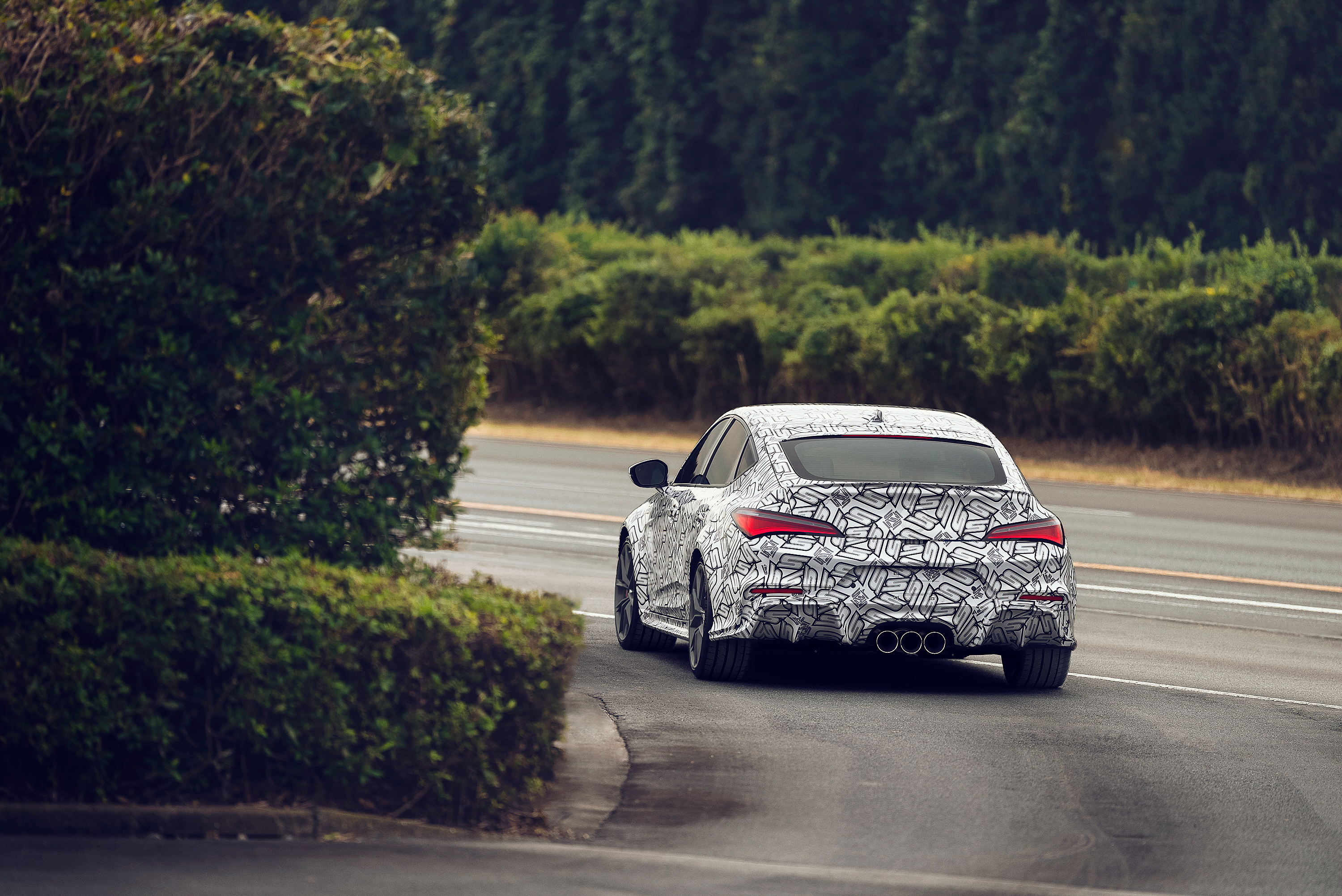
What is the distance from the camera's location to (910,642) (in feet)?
31.2

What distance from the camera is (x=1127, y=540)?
65.0 feet

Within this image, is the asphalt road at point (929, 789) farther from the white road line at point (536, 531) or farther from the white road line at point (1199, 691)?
the white road line at point (536, 531)

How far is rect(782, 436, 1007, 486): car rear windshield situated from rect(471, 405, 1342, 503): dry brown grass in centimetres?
1470

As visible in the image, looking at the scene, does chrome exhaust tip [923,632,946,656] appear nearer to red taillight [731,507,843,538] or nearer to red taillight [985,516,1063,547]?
red taillight [985,516,1063,547]

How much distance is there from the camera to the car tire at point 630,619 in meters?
11.4

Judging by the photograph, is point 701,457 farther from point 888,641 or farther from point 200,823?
point 200,823

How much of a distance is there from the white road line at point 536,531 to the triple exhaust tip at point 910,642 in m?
9.00

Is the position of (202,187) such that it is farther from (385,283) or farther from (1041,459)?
(1041,459)

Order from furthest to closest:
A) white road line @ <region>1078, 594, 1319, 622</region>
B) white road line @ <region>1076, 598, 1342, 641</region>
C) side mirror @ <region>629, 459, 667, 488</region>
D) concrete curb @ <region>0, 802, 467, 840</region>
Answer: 1. white road line @ <region>1078, 594, 1319, 622</region>
2. white road line @ <region>1076, 598, 1342, 641</region>
3. side mirror @ <region>629, 459, 667, 488</region>
4. concrete curb @ <region>0, 802, 467, 840</region>

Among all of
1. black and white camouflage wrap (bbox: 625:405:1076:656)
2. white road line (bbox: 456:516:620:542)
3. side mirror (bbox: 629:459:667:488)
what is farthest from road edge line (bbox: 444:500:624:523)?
black and white camouflage wrap (bbox: 625:405:1076:656)

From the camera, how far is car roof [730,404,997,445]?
33.7 feet

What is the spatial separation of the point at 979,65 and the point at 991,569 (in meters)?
44.5

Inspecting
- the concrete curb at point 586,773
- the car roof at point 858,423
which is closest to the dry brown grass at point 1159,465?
the car roof at point 858,423

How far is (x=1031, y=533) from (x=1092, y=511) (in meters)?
13.9
